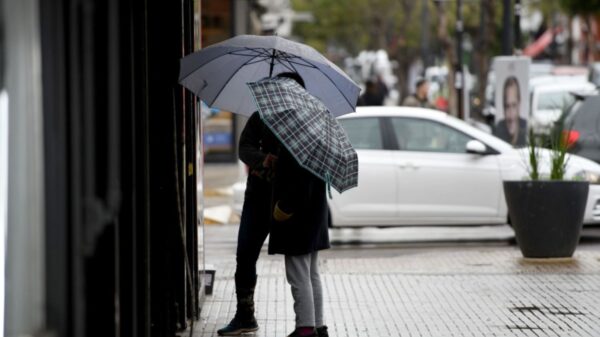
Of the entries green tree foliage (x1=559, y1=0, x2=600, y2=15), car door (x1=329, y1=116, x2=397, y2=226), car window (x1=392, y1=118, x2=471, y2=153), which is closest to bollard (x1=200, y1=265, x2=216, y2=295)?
car door (x1=329, y1=116, x2=397, y2=226)

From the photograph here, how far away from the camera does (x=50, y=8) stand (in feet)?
11.4

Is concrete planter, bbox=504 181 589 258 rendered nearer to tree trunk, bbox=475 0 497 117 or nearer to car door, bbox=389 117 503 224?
car door, bbox=389 117 503 224

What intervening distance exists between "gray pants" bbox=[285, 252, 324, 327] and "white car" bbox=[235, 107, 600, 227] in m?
6.20

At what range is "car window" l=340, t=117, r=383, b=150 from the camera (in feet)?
46.1

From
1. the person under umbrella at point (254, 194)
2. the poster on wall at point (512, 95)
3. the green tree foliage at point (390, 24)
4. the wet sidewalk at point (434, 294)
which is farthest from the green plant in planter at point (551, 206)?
the green tree foliage at point (390, 24)

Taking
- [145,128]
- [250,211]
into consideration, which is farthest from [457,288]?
[145,128]

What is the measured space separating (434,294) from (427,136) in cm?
427

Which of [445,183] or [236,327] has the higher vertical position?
[445,183]

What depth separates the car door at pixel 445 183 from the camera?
1396 centimetres

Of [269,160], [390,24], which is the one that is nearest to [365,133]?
[269,160]

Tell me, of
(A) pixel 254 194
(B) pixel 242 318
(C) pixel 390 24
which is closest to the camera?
(A) pixel 254 194

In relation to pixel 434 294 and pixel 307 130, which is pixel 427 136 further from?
pixel 307 130

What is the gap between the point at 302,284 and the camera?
757 centimetres

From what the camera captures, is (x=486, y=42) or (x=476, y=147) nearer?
(x=476, y=147)
